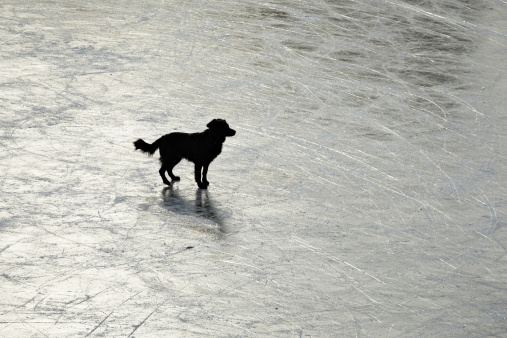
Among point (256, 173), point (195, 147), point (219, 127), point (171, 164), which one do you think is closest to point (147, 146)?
point (171, 164)

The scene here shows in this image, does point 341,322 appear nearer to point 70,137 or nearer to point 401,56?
point 70,137

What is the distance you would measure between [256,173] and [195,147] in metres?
0.81

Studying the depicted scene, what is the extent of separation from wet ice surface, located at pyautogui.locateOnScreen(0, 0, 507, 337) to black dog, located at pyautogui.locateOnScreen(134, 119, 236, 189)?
219mm

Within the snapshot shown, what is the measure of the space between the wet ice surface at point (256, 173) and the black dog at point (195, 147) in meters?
0.22

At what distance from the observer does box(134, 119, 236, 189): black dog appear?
7.32 metres

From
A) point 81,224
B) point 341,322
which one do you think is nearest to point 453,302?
point 341,322

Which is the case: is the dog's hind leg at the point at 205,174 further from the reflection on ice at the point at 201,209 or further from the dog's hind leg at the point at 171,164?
the dog's hind leg at the point at 171,164

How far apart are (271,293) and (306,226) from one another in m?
1.28

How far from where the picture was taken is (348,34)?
1241cm

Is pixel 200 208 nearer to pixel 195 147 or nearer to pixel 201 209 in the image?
pixel 201 209

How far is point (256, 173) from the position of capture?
7.89 m

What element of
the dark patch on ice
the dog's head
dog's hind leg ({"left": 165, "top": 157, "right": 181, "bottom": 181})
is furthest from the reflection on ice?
the dog's head

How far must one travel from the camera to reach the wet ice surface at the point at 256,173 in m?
5.46

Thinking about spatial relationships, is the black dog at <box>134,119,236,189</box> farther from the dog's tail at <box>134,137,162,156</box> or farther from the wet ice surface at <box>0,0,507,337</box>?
the wet ice surface at <box>0,0,507,337</box>
